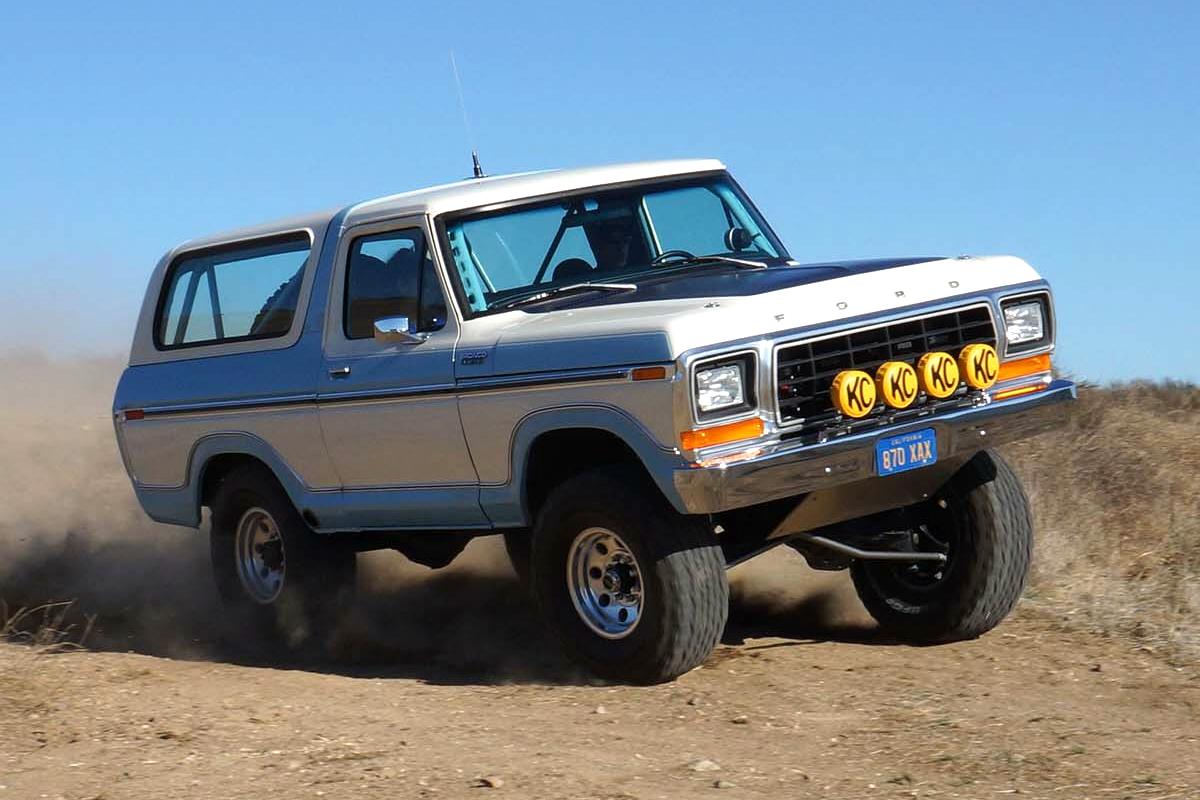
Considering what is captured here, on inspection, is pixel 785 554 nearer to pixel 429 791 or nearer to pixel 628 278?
pixel 628 278

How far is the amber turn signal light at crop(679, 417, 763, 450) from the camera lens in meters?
6.01

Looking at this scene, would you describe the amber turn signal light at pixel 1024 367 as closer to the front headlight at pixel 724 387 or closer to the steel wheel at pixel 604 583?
the front headlight at pixel 724 387

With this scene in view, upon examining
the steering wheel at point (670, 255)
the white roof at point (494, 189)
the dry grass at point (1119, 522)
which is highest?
the white roof at point (494, 189)

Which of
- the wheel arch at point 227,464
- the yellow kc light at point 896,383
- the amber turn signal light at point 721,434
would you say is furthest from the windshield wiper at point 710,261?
the wheel arch at point 227,464

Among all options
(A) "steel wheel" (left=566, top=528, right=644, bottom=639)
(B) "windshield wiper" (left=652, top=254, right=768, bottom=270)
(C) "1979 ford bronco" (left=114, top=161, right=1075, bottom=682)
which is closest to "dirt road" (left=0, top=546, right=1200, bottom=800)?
(A) "steel wheel" (left=566, top=528, right=644, bottom=639)

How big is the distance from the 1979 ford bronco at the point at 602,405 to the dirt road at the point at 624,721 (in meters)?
0.39

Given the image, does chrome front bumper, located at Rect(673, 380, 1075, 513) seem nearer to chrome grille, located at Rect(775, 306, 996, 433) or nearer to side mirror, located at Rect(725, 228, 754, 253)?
chrome grille, located at Rect(775, 306, 996, 433)

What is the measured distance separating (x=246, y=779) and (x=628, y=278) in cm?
294

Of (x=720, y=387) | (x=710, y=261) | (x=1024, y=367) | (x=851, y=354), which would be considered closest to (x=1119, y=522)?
(x=1024, y=367)

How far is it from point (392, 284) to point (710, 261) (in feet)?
4.61

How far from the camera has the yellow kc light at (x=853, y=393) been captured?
20.5 feet

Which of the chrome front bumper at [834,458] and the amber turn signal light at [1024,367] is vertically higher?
the amber turn signal light at [1024,367]

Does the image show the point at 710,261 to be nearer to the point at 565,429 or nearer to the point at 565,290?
the point at 565,290

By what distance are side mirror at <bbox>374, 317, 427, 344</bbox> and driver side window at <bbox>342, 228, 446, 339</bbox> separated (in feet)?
0.22
